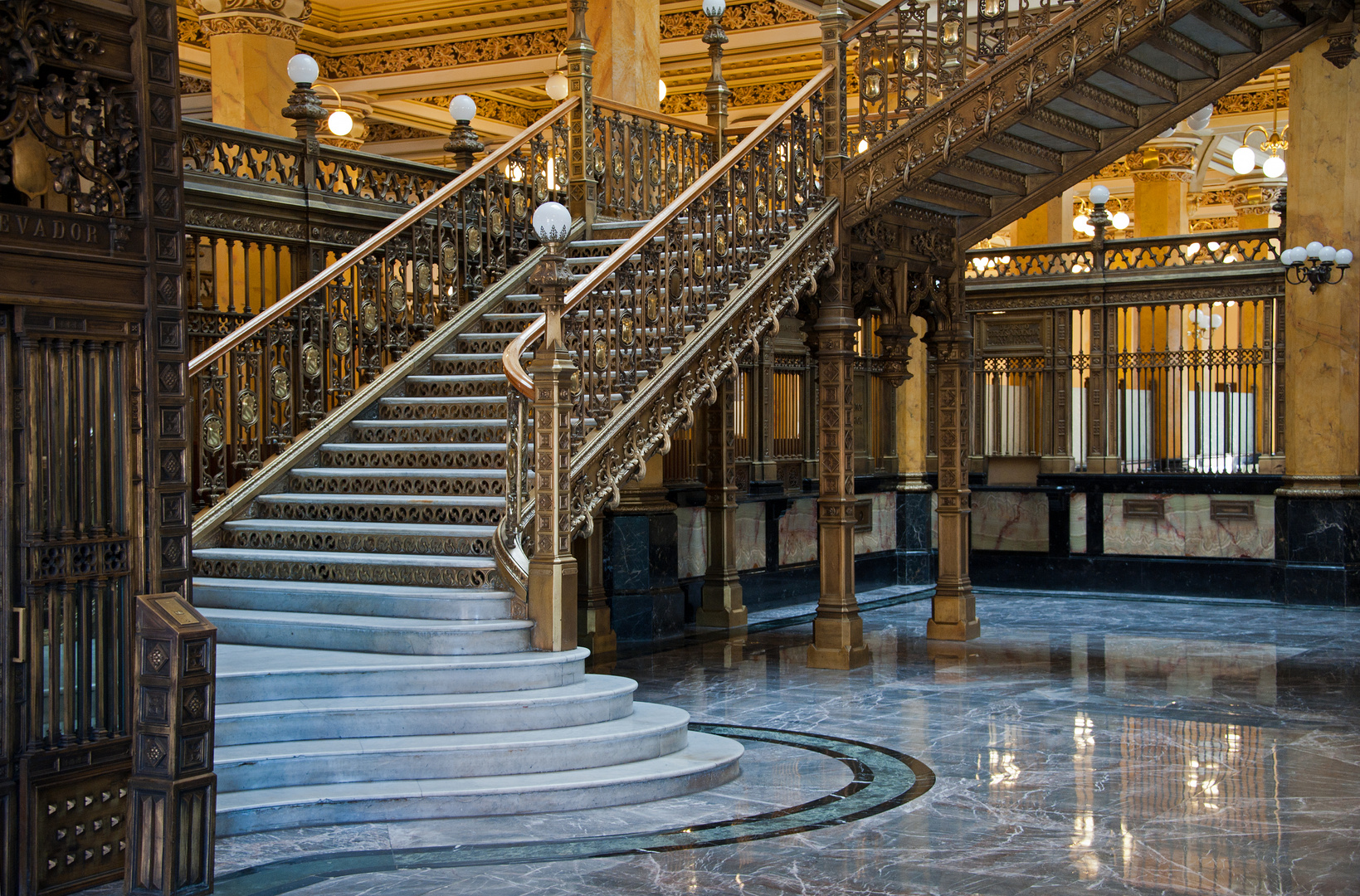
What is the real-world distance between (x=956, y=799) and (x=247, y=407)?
14.7ft

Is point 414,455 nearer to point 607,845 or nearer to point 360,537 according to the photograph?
point 360,537

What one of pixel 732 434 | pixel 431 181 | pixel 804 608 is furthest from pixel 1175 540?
pixel 431 181

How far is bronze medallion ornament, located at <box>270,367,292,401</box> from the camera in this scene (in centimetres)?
847

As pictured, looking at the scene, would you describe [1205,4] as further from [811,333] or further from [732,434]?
[732,434]

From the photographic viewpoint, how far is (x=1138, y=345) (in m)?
14.5

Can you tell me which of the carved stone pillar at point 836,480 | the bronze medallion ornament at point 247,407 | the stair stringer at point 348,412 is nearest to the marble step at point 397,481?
the stair stringer at point 348,412

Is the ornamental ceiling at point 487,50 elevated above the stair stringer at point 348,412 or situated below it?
above

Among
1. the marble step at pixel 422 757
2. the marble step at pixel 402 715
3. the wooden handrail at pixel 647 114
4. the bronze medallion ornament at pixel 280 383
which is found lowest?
the marble step at pixel 422 757

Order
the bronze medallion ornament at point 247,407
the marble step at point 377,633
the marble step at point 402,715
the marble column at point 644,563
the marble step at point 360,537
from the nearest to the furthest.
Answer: the marble step at point 402,715
the marble step at point 377,633
the marble step at point 360,537
the bronze medallion ornament at point 247,407
the marble column at point 644,563

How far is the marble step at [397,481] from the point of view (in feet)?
26.0

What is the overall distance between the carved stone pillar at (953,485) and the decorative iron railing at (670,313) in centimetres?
188

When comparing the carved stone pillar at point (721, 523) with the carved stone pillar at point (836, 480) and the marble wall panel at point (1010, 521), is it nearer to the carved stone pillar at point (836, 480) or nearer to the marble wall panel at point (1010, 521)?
the carved stone pillar at point (836, 480)

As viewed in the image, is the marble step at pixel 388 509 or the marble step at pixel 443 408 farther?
the marble step at pixel 443 408

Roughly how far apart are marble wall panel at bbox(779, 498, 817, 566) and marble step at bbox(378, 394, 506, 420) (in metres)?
4.98
